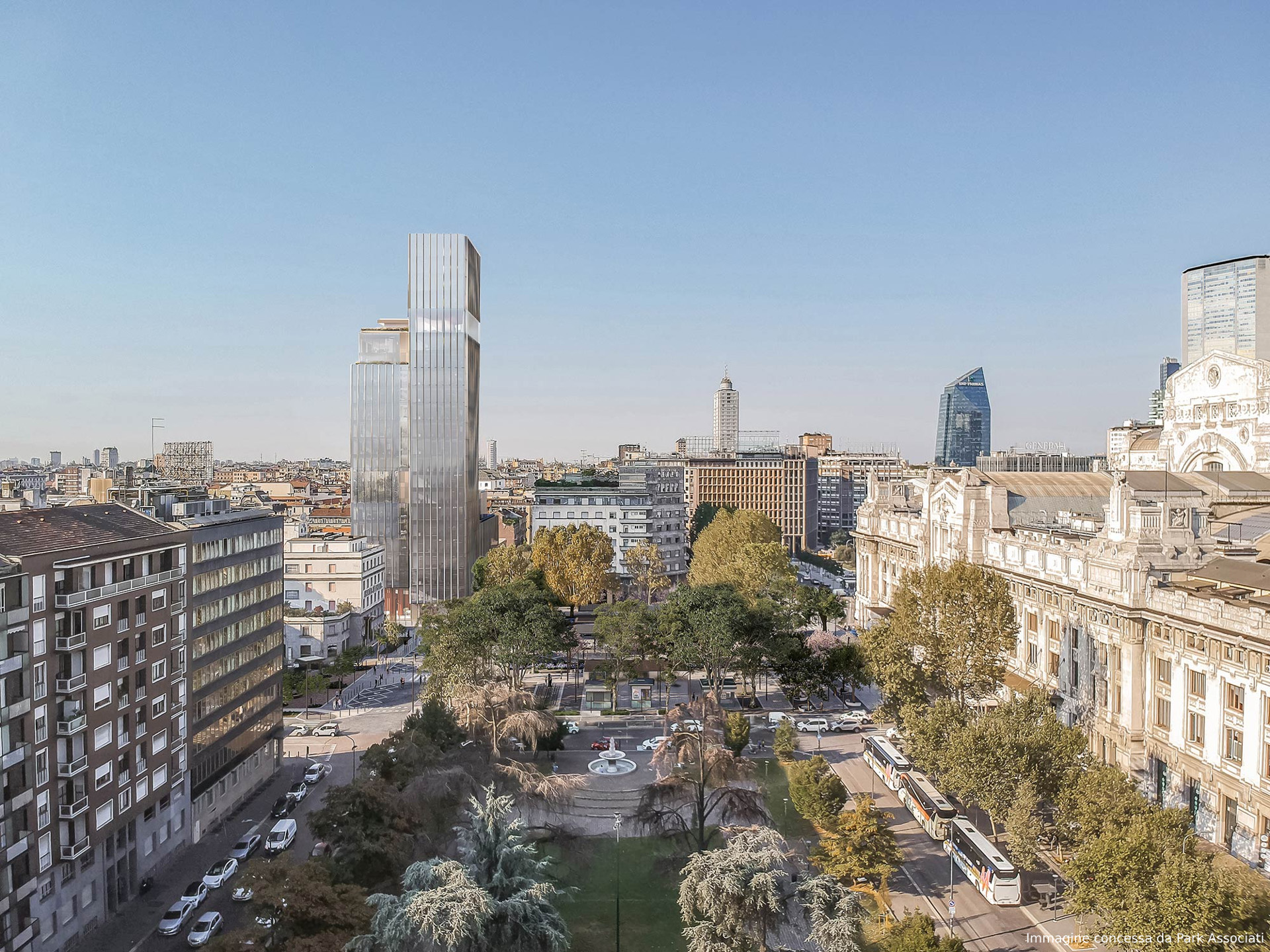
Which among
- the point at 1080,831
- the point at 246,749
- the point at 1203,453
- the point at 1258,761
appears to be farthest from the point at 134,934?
the point at 1203,453

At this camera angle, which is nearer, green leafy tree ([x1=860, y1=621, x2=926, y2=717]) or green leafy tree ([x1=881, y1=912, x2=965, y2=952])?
green leafy tree ([x1=881, y1=912, x2=965, y2=952])

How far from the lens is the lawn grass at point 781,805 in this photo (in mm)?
49344

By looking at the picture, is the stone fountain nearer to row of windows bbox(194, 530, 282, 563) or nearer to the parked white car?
the parked white car

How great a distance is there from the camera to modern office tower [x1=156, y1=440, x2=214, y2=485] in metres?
89.6

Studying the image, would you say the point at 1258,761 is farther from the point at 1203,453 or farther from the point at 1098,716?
the point at 1203,453

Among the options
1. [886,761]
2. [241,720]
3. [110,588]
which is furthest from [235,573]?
[886,761]

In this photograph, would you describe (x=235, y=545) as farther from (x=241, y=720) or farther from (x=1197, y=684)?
(x=1197, y=684)

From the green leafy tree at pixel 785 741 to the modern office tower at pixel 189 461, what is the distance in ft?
206

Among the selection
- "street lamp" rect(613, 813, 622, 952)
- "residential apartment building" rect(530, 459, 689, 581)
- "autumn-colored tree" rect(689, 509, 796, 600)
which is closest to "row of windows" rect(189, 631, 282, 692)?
"street lamp" rect(613, 813, 622, 952)

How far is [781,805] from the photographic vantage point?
5359 centimetres

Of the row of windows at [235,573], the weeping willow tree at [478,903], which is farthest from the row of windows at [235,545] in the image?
the weeping willow tree at [478,903]

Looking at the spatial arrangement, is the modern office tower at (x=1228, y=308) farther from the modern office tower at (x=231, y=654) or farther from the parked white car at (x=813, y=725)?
the modern office tower at (x=231, y=654)

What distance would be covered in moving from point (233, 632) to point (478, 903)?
32952 millimetres

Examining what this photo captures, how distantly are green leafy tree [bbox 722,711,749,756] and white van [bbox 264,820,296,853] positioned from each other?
90.8 feet
